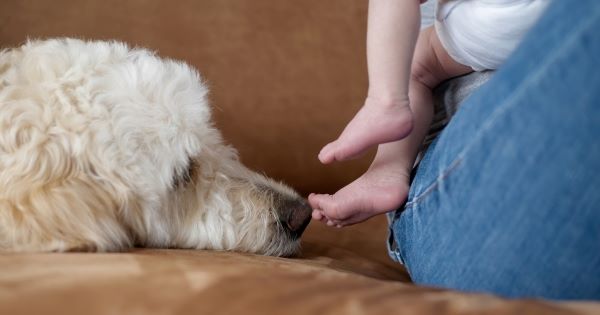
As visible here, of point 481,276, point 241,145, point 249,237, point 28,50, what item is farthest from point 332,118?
point 481,276

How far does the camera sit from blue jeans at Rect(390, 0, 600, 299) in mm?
566

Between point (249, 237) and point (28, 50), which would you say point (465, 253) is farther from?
point (28, 50)

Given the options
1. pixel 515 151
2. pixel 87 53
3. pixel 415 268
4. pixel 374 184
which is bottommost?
pixel 415 268

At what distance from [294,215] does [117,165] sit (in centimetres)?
32

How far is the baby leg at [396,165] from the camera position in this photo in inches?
33.4

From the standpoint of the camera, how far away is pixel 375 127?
0.79 meters

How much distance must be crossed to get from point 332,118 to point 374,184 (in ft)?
2.32

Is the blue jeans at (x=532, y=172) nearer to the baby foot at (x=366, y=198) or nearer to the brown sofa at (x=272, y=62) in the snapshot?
the baby foot at (x=366, y=198)

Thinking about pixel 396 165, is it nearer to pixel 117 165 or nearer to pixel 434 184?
pixel 434 184

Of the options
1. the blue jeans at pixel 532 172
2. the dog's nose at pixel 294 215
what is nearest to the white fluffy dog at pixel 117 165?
the dog's nose at pixel 294 215

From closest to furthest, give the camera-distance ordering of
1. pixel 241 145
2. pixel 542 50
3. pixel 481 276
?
pixel 542 50 < pixel 481 276 < pixel 241 145

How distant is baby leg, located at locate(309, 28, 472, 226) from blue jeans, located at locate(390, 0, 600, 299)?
0.12 meters

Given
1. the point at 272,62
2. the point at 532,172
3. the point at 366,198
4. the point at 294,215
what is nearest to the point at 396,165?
the point at 366,198

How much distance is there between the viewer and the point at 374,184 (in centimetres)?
87
